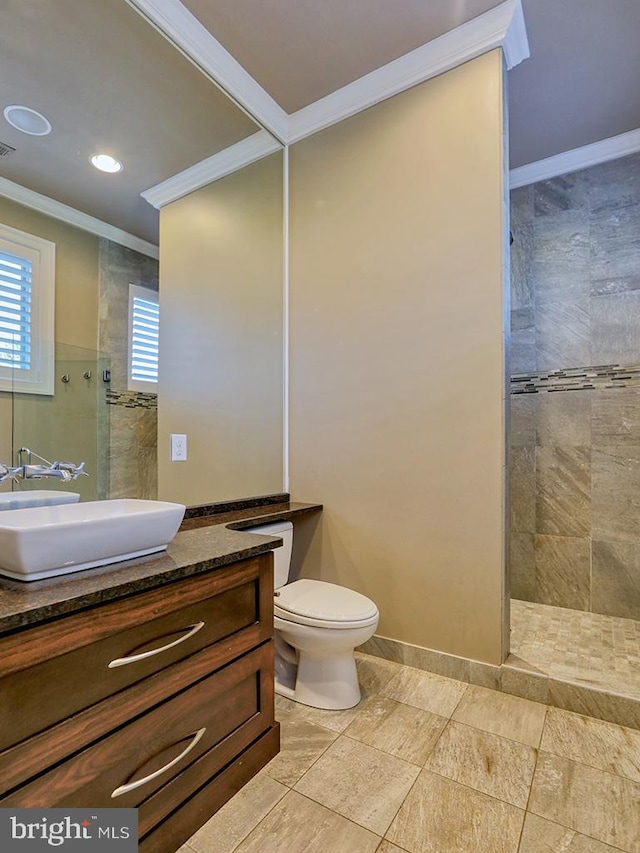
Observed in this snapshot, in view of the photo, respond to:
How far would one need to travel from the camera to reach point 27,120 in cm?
150

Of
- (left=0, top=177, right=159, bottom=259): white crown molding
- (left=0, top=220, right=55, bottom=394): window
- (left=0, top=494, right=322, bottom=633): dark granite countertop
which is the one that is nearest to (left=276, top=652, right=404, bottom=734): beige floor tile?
(left=0, top=494, right=322, bottom=633): dark granite countertop

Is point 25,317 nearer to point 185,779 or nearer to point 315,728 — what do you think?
point 185,779

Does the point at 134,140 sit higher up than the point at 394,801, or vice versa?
the point at 134,140

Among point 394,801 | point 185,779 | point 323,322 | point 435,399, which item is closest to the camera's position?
point 185,779

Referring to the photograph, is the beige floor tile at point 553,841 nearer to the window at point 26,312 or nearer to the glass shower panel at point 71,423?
the glass shower panel at point 71,423

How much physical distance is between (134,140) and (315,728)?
96.9 inches

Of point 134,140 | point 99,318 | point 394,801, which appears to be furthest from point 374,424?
point 134,140

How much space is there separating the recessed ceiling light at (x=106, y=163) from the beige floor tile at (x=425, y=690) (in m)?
2.43

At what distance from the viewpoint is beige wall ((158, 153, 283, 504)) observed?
6.73 feet

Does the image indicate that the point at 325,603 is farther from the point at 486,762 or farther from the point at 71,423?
the point at 71,423

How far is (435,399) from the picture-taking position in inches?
79.2

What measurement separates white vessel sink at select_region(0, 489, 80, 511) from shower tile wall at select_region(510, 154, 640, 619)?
2.52 m

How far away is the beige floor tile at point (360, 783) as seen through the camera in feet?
4.09

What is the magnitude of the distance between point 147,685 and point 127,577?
11.0 inches
